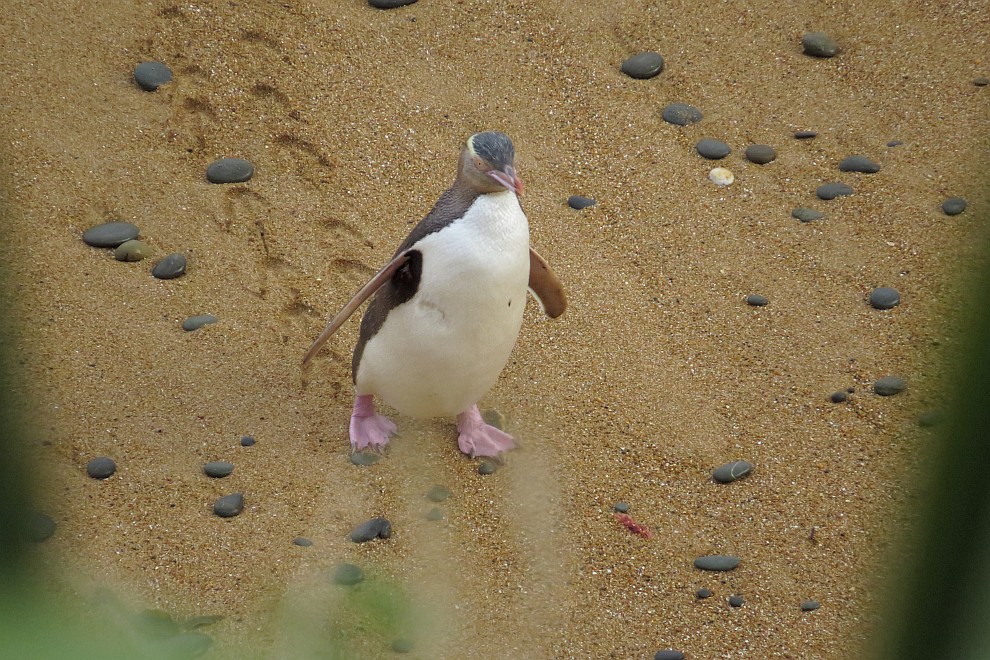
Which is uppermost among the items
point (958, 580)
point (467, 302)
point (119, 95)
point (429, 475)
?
point (958, 580)

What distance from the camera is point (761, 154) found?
3908 mm

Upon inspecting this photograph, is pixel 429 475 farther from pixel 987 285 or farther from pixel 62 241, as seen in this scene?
pixel 987 285

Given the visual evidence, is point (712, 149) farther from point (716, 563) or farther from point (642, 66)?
point (716, 563)

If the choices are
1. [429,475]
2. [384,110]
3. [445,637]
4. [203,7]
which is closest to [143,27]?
[203,7]

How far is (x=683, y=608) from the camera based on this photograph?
241 centimetres

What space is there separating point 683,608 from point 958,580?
2245 mm

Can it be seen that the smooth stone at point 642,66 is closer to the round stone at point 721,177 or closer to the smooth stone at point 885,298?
the round stone at point 721,177

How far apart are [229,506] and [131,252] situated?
3.86 feet

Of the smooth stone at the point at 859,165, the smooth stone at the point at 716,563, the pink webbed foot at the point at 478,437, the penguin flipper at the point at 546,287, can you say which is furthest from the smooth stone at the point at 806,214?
the smooth stone at the point at 716,563

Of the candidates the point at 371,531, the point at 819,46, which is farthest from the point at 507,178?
the point at 819,46

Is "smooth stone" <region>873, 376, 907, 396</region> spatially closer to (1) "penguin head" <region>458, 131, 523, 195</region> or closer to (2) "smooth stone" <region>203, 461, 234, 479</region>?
(1) "penguin head" <region>458, 131, 523, 195</region>

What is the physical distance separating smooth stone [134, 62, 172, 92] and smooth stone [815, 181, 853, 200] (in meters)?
2.38

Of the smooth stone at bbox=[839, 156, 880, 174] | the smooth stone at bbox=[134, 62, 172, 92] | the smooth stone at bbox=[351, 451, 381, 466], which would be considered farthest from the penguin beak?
the smooth stone at bbox=[134, 62, 172, 92]

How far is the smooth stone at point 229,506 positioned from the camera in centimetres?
256
